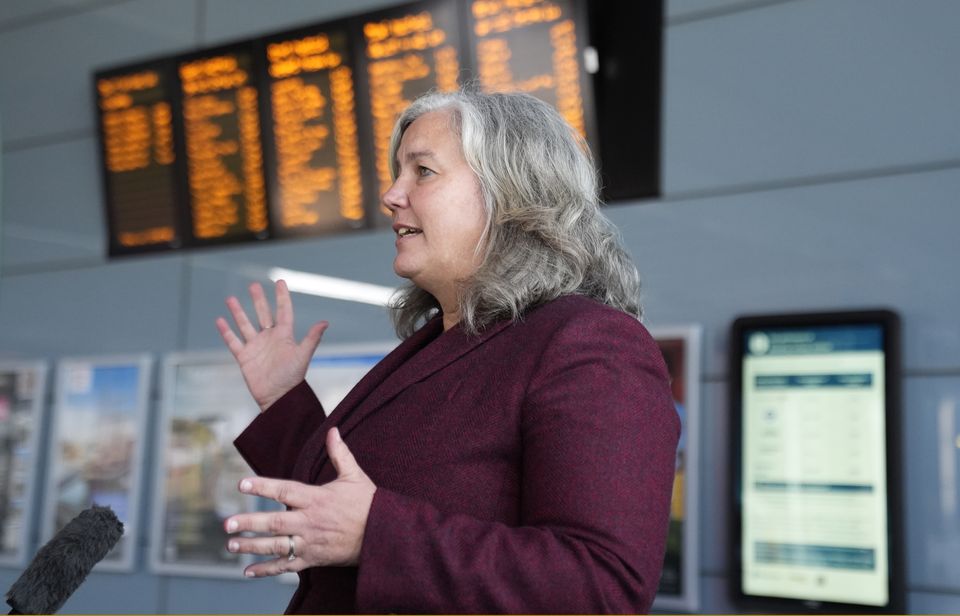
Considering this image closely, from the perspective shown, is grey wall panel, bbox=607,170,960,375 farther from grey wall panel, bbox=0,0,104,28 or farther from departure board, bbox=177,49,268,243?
grey wall panel, bbox=0,0,104,28

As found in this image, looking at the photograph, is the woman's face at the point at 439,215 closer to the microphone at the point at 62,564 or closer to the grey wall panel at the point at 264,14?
the microphone at the point at 62,564

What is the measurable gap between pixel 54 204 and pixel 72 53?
0.47 meters

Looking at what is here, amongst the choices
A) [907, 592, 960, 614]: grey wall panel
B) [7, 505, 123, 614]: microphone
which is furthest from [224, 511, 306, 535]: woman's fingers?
[907, 592, 960, 614]: grey wall panel

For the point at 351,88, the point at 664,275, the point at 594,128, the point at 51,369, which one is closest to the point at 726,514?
the point at 664,275

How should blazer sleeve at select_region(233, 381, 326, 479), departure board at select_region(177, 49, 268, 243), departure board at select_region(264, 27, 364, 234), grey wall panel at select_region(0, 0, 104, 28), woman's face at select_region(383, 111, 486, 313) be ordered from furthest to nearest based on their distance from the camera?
grey wall panel at select_region(0, 0, 104, 28) → departure board at select_region(177, 49, 268, 243) → departure board at select_region(264, 27, 364, 234) → blazer sleeve at select_region(233, 381, 326, 479) → woman's face at select_region(383, 111, 486, 313)

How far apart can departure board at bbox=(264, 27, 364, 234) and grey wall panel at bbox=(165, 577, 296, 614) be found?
2.97 feet

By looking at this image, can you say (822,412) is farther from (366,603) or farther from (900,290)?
(366,603)

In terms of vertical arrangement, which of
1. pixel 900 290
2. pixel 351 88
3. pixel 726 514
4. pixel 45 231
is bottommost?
pixel 726 514

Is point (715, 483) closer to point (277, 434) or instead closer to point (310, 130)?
point (277, 434)

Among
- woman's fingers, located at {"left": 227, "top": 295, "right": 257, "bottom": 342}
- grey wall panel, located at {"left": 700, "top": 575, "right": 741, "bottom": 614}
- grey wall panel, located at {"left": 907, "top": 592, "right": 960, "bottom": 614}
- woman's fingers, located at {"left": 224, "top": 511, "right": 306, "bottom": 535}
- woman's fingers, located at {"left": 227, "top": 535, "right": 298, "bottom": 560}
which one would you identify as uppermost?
woman's fingers, located at {"left": 227, "top": 295, "right": 257, "bottom": 342}

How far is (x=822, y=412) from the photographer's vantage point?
190 cm

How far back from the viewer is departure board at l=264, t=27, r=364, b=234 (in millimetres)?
2568

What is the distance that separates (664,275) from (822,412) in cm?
46

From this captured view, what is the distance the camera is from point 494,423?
1.02 metres
